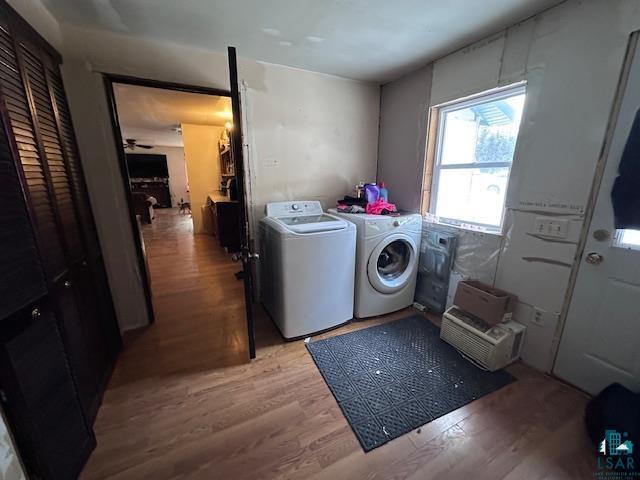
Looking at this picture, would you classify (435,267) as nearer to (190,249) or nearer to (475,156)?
(475,156)

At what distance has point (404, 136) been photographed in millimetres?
2482

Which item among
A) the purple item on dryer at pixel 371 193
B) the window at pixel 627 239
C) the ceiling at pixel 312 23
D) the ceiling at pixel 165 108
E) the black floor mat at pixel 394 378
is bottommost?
the black floor mat at pixel 394 378

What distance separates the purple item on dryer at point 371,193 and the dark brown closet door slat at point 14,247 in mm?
2168

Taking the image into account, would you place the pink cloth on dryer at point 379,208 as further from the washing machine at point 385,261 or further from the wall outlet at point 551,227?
the wall outlet at point 551,227

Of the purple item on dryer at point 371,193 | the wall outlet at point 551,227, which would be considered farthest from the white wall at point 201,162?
the wall outlet at point 551,227

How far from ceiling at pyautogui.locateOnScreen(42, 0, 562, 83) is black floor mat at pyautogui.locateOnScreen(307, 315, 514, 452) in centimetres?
218

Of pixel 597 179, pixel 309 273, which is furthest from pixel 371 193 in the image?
pixel 597 179

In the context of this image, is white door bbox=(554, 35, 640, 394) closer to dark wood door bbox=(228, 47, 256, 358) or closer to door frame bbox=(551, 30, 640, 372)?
door frame bbox=(551, 30, 640, 372)

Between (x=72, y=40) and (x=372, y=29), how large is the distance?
194 centimetres

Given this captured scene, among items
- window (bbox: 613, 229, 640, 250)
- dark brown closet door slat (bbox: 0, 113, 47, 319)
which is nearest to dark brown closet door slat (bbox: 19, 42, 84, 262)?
dark brown closet door slat (bbox: 0, 113, 47, 319)

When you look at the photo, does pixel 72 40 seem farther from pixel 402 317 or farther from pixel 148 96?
pixel 402 317

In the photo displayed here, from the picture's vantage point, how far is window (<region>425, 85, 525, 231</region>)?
1.80 metres

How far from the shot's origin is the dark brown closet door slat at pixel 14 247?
84 cm

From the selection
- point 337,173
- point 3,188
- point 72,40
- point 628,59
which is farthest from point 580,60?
point 72,40
